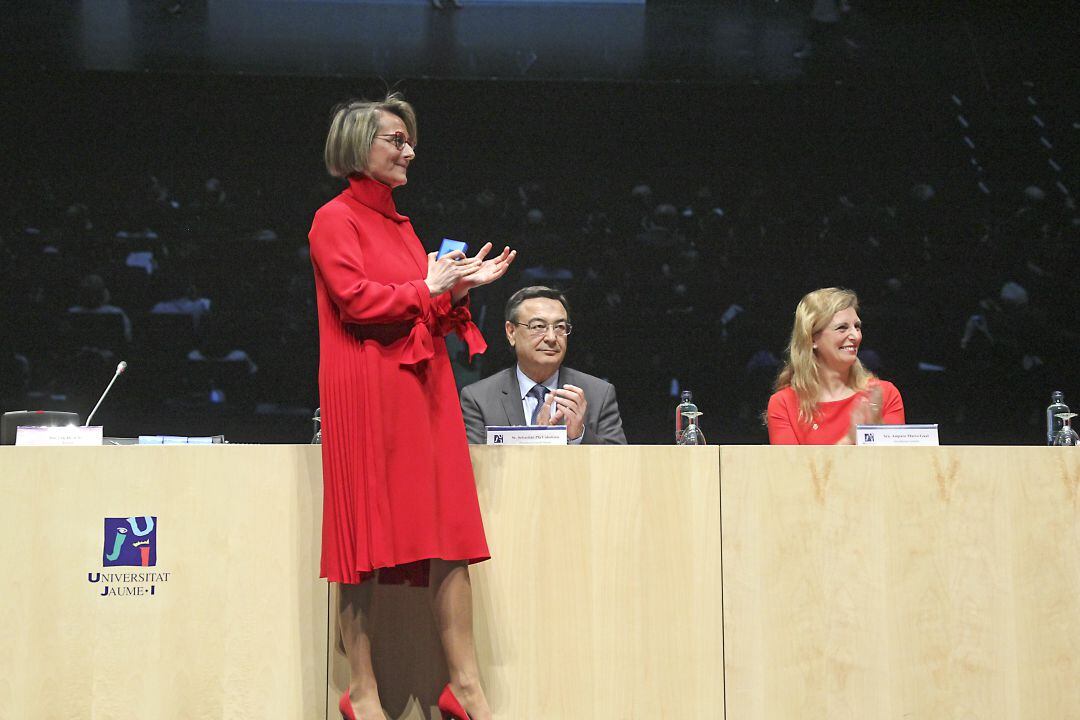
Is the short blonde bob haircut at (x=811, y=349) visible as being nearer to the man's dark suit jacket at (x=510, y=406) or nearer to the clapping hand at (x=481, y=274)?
the man's dark suit jacket at (x=510, y=406)

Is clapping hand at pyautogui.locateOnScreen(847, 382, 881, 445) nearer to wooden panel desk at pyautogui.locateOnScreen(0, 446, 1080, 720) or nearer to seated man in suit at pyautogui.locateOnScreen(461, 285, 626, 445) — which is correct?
wooden panel desk at pyautogui.locateOnScreen(0, 446, 1080, 720)

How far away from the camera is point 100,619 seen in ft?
8.25

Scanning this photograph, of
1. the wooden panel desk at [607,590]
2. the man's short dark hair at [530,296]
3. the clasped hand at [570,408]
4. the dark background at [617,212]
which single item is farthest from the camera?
the dark background at [617,212]

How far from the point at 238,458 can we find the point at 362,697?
2.12 ft

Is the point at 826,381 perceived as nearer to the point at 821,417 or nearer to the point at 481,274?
the point at 821,417

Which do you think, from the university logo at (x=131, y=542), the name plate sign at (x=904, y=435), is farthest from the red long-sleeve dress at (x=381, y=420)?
the name plate sign at (x=904, y=435)

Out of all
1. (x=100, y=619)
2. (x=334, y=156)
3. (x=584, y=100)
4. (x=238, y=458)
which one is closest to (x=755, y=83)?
(x=584, y=100)

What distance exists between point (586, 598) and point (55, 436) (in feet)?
4.54

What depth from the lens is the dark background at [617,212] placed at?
443 centimetres

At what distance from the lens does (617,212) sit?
446 cm

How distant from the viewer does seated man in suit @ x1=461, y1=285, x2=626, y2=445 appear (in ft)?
12.0

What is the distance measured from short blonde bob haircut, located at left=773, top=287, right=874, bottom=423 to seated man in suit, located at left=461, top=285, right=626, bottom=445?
0.61m

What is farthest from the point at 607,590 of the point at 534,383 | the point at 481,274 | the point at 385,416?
the point at 534,383

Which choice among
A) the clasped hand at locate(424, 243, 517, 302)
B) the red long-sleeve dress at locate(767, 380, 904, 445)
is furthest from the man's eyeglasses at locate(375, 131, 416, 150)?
the red long-sleeve dress at locate(767, 380, 904, 445)
